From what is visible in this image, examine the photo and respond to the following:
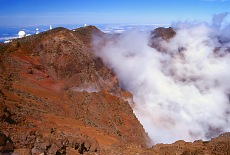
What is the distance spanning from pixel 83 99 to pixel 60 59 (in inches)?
362

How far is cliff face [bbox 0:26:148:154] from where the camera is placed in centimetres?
1448

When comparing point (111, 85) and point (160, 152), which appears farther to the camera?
point (111, 85)

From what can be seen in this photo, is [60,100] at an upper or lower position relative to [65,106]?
upper

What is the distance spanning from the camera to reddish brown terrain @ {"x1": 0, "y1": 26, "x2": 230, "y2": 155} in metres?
14.5

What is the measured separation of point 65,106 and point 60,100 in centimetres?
83

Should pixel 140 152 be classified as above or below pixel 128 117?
above

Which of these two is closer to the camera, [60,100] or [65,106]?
[65,106]

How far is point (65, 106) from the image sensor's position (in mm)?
26281

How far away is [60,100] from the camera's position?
26625 millimetres

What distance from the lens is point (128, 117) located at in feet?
107

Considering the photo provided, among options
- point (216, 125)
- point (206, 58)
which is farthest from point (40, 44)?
point (206, 58)

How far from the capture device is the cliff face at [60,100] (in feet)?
47.5

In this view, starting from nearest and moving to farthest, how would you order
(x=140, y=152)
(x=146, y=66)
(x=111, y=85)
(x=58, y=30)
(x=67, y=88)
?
(x=140, y=152) → (x=67, y=88) → (x=58, y=30) → (x=111, y=85) → (x=146, y=66)

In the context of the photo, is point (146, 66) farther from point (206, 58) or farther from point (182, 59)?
point (206, 58)
